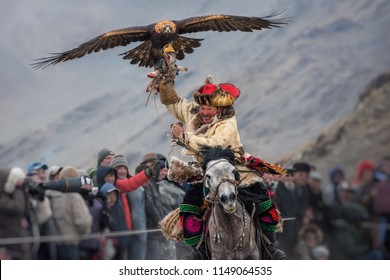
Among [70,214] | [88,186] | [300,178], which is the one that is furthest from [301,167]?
[70,214]

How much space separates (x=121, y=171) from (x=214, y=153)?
11.1 ft

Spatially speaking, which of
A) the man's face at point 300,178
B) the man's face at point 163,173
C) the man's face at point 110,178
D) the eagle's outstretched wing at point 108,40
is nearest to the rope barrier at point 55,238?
the man's face at point 110,178

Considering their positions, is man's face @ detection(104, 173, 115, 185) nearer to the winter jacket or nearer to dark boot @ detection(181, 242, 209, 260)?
the winter jacket

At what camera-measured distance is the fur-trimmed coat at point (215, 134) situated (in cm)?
862

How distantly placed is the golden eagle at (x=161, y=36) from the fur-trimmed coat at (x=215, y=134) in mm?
797

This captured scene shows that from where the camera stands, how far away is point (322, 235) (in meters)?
12.4

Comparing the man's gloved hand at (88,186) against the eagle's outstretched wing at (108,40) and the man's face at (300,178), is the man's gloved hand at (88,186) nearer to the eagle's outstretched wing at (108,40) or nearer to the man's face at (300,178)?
the eagle's outstretched wing at (108,40)

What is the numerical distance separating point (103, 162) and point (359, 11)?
649 centimetres

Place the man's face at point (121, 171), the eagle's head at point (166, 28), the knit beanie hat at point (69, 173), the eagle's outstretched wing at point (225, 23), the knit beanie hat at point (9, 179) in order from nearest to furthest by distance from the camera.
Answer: the eagle's head at point (166, 28), the eagle's outstretched wing at point (225, 23), the knit beanie hat at point (9, 179), the knit beanie hat at point (69, 173), the man's face at point (121, 171)

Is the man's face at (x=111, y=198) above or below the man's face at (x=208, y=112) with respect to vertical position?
A: above

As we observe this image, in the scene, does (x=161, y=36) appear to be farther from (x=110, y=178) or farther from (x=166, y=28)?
(x=110, y=178)

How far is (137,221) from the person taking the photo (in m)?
11.7

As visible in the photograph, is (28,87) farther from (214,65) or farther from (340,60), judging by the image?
(340,60)

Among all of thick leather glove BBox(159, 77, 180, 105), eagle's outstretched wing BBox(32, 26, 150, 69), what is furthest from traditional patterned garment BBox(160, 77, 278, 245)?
eagle's outstretched wing BBox(32, 26, 150, 69)
